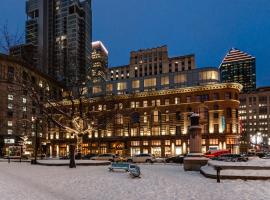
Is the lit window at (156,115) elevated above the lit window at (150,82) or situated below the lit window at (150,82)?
below

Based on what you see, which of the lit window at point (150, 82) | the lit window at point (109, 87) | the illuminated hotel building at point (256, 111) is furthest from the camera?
the illuminated hotel building at point (256, 111)

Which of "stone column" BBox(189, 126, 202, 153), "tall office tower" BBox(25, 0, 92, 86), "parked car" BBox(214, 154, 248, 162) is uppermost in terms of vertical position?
"tall office tower" BBox(25, 0, 92, 86)

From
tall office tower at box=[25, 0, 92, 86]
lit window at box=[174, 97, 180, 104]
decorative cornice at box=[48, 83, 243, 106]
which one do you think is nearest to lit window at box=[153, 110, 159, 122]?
decorative cornice at box=[48, 83, 243, 106]

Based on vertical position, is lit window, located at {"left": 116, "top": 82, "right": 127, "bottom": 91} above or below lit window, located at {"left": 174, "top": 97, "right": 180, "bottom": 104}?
above

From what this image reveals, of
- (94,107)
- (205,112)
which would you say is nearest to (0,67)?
(94,107)

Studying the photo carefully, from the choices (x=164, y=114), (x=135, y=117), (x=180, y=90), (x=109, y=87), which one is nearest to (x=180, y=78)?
(x=180, y=90)

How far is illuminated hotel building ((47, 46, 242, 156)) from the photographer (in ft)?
274

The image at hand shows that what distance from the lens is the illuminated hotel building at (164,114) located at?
83.6 metres

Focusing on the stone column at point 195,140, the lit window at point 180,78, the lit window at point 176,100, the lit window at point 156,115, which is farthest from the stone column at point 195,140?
the lit window at point 180,78

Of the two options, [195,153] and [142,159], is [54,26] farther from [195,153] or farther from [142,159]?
[195,153]

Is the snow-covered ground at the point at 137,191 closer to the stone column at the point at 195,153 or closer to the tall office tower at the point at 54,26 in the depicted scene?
the stone column at the point at 195,153

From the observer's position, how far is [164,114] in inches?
3570

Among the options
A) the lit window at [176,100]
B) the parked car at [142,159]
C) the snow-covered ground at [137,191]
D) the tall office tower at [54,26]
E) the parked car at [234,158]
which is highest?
the tall office tower at [54,26]

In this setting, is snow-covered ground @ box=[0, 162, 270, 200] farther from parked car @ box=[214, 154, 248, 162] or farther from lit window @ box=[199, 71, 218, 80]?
lit window @ box=[199, 71, 218, 80]
